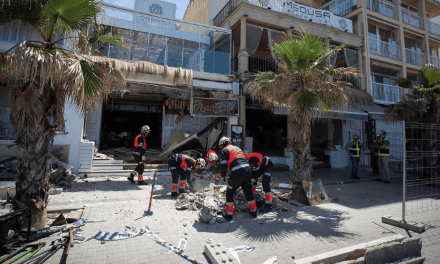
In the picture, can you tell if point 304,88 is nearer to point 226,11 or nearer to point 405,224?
point 405,224

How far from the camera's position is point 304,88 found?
236 inches

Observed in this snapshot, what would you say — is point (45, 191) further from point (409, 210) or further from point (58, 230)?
point (409, 210)

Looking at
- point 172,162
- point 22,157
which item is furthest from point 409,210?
point 22,157

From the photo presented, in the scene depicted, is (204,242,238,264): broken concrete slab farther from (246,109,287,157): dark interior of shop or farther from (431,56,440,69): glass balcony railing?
(431,56,440,69): glass balcony railing

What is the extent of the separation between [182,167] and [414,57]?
20.7 m

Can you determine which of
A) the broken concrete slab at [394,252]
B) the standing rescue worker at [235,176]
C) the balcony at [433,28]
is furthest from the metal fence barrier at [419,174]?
the balcony at [433,28]

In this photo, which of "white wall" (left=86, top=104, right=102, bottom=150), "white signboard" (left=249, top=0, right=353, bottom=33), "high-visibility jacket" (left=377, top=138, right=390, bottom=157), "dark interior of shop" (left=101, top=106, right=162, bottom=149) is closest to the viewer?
"high-visibility jacket" (left=377, top=138, right=390, bottom=157)

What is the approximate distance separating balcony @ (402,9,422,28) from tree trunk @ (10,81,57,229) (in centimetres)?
2325

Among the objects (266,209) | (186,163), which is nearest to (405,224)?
(266,209)

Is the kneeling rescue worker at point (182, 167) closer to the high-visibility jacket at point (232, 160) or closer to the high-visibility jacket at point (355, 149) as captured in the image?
the high-visibility jacket at point (232, 160)

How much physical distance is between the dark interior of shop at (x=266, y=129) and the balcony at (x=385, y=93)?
6.11m

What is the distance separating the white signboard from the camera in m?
11.9

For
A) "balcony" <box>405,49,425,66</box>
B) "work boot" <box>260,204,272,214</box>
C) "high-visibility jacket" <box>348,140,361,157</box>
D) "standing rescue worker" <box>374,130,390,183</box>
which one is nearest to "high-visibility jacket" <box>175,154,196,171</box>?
"work boot" <box>260,204,272,214</box>

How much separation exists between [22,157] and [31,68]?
156cm
